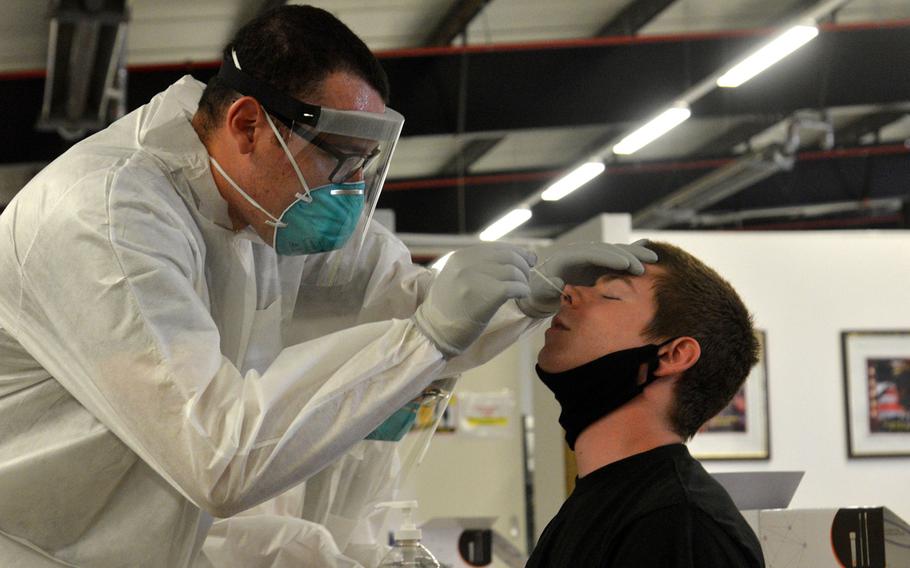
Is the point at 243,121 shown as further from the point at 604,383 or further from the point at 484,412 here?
the point at 484,412

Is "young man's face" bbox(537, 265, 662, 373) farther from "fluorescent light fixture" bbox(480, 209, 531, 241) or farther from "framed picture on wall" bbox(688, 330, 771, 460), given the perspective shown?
"fluorescent light fixture" bbox(480, 209, 531, 241)

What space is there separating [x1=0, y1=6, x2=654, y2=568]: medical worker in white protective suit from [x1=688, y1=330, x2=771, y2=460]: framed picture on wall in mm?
4917

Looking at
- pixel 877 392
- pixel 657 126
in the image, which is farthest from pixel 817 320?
pixel 657 126

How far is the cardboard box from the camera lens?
2.35m

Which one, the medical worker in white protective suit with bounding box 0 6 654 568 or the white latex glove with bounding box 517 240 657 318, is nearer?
the medical worker in white protective suit with bounding box 0 6 654 568

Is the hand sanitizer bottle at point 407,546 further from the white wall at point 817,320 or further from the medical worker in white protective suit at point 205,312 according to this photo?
the white wall at point 817,320

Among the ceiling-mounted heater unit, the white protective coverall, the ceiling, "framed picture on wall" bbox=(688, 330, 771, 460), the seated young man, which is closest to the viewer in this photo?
the white protective coverall

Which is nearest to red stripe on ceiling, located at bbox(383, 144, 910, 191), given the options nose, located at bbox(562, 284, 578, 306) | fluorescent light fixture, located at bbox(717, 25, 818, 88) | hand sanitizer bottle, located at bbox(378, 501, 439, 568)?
fluorescent light fixture, located at bbox(717, 25, 818, 88)

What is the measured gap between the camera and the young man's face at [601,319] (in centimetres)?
204

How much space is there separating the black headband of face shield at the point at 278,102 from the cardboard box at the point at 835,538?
4.01ft

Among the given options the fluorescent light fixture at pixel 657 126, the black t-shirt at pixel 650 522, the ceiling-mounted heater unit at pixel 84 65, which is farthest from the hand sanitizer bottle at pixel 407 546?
the fluorescent light fixture at pixel 657 126

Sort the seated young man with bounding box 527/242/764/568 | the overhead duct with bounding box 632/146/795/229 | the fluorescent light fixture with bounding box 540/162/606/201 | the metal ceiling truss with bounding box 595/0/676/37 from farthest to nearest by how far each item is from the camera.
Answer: the fluorescent light fixture with bounding box 540/162/606/201 → the overhead duct with bounding box 632/146/795/229 → the metal ceiling truss with bounding box 595/0/676/37 → the seated young man with bounding box 527/242/764/568

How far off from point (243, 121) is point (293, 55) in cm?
13

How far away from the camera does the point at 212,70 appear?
7.38 m
